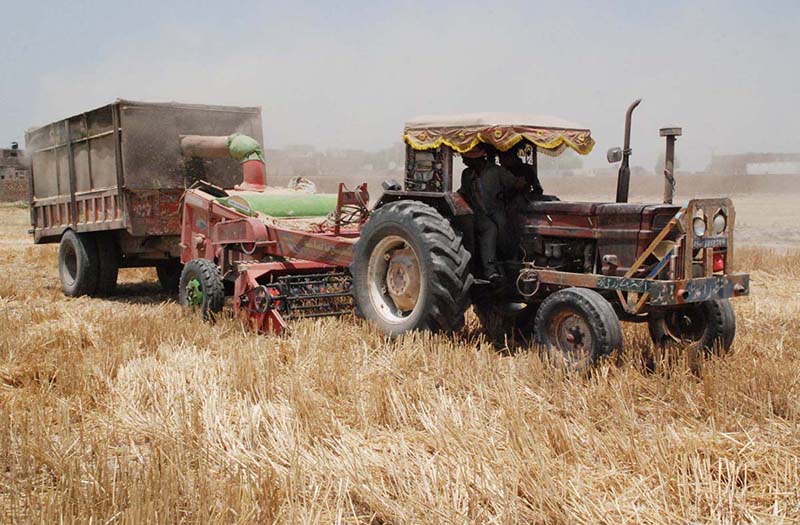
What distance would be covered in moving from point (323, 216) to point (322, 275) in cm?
181

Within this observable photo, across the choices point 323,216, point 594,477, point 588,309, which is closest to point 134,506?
point 594,477

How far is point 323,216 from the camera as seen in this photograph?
9.53 m

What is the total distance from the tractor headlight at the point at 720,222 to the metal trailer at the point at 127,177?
6523 millimetres

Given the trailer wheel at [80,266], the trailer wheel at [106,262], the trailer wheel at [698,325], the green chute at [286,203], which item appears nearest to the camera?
the trailer wheel at [698,325]

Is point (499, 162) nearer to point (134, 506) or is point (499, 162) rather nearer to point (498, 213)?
point (498, 213)

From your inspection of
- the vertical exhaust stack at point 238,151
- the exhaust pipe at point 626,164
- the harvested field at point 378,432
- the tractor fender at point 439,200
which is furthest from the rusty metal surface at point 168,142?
the exhaust pipe at point 626,164

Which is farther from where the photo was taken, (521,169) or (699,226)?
(521,169)

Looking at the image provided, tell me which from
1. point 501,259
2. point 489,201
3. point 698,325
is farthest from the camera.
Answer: point 501,259

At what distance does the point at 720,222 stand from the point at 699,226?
0.21m

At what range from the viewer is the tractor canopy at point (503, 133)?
631 centimetres

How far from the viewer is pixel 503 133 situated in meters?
6.30

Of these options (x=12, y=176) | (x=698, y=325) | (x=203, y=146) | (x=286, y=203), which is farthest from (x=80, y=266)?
(x=12, y=176)

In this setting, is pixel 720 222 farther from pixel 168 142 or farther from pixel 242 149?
pixel 168 142

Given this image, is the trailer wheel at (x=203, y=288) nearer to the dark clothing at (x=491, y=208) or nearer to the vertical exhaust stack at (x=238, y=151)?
the vertical exhaust stack at (x=238, y=151)
